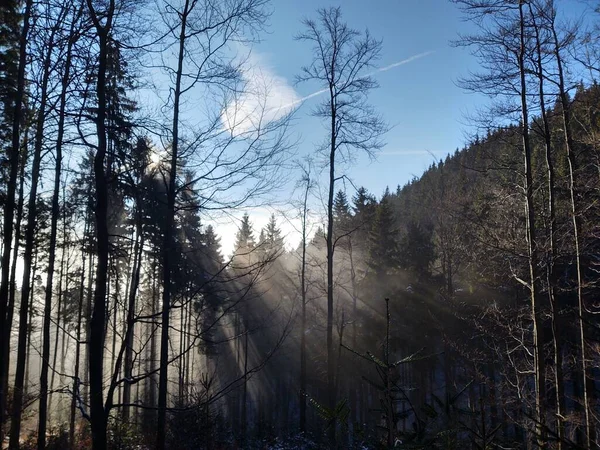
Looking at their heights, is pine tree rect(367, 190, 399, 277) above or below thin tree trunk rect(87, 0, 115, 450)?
above

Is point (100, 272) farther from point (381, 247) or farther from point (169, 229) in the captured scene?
point (381, 247)

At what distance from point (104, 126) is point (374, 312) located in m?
26.9

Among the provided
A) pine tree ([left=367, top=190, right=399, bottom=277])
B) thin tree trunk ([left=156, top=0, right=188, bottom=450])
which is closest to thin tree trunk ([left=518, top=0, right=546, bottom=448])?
thin tree trunk ([left=156, top=0, right=188, bottom=450])

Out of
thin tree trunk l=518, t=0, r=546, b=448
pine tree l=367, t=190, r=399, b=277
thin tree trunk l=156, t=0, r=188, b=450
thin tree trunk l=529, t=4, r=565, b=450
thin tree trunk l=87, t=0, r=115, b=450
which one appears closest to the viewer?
thin tree trunk l=87, t=0, r=115, b=450

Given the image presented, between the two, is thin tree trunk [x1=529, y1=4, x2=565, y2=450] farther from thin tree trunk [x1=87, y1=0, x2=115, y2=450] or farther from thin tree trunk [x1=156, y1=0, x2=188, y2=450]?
thin tree trunk [x1=87, y1=0, x2=115, y2=450]

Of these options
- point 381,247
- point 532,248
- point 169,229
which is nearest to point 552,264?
point 532,248

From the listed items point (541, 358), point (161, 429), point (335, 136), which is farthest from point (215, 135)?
point (335, 136)

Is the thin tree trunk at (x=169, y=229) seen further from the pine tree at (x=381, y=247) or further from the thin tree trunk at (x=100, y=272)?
the pine tree at (x=381, y=247)

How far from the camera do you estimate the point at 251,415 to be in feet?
112

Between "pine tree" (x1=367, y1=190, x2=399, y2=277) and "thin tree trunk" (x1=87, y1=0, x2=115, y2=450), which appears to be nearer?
"thin tree trunk" (x1=87, y1=0, x2=115, y2=450)

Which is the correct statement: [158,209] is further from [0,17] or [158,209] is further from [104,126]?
[0,17]

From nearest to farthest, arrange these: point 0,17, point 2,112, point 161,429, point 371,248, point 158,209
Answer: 1. point 158,209
2. point 161,429
3. point 0,17
4. point 2,112
5. point 371,248

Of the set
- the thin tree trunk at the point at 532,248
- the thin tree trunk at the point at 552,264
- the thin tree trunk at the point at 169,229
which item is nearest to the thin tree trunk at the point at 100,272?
the thin tree trunk at the point at 169,229

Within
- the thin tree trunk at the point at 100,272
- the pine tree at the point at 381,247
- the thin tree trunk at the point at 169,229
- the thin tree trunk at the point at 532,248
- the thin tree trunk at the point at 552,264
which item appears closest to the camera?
the thin tree trunk at the point at 100,272
